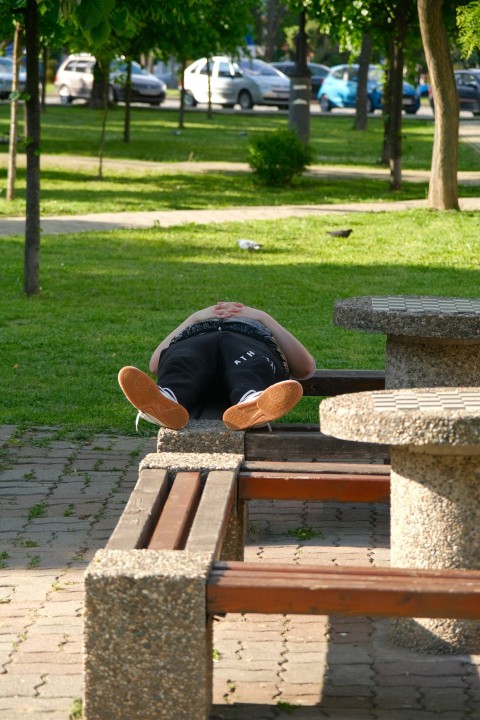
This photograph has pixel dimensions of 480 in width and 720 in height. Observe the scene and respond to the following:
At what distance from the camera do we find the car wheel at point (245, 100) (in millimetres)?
42594

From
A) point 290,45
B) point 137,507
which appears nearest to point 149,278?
point 137,507

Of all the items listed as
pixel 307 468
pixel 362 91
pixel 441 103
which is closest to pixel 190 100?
pixel 362 91

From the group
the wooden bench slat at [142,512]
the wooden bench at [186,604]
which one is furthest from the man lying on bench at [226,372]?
the wooden bench at [186,604]

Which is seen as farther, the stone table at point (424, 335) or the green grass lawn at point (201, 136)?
the green grass lawn at point (201, 136)

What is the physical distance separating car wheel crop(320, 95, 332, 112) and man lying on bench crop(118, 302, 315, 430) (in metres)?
38.6

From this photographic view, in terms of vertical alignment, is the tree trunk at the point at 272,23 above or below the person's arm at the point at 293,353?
above

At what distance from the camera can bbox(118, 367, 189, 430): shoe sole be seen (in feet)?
15.4

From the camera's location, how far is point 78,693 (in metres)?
3.67

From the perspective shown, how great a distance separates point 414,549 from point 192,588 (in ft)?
2.92

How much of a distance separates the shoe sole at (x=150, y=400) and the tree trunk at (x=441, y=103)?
1156 cm

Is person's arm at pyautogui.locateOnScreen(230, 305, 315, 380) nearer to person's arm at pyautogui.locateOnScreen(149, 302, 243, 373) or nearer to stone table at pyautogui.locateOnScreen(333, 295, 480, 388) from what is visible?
person's arm at pyautogui.locateOnScreen(149, 302, 243, 373)

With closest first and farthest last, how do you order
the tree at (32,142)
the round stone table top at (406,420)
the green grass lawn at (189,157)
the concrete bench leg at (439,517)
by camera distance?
the round stone table top at (406,420) < the concrete bench leg at (439,517) < the tree at (32,142) < the green grass lawn at (189,157)

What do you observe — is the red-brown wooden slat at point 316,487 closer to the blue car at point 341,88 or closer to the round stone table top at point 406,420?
the round stone table top at point 406,420

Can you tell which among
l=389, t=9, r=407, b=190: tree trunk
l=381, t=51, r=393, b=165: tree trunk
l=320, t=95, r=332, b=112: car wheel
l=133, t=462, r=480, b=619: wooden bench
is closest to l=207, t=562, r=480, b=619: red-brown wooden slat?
l=133, t=462, r=480, b=619: wooden bench
